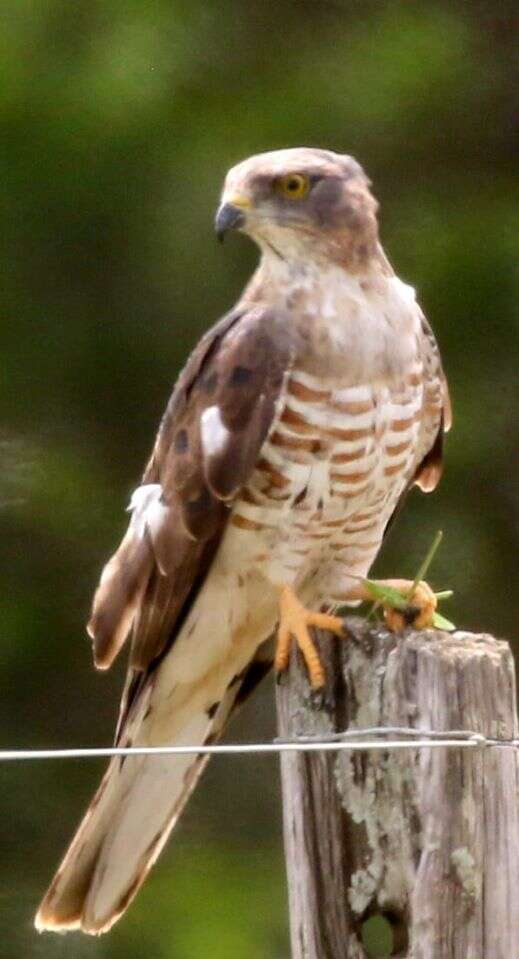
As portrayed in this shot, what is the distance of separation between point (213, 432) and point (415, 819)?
1.02 meters

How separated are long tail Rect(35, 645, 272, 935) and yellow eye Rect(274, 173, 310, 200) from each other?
92cm

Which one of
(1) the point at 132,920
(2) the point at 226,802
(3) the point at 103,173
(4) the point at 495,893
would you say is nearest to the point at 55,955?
(1) the point at 132,920

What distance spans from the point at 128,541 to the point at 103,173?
48.5 inches

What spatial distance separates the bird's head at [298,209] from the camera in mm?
3330

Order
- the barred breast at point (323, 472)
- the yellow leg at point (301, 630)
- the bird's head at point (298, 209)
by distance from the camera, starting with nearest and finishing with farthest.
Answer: the yellow leg at point (301, 630)
the barred breast at point (323, 472)
the bird's head at point (298, 209)

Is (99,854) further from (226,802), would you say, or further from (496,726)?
(226,802)

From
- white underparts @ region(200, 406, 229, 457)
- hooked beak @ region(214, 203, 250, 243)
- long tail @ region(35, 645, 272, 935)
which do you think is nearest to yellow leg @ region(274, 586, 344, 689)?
white underparts @ region(200, 406, 229, 457)

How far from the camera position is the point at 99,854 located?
3258mm

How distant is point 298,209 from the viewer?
3377 mm

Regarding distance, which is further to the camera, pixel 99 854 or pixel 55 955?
pixel 55 955

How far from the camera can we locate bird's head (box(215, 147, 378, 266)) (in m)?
3.33

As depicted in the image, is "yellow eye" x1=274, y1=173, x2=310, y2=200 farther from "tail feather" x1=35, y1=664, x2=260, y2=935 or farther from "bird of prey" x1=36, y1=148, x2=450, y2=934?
"tail feather" x1=35, y1=664, x2=260, y2=935

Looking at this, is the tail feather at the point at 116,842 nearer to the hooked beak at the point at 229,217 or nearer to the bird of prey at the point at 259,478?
the bird of prey at the point at 259,478

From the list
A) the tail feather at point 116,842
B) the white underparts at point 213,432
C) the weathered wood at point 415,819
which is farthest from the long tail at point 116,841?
the weathered wood at point 415,819
